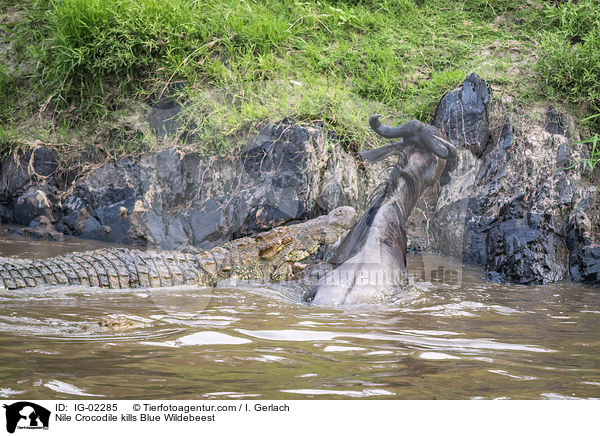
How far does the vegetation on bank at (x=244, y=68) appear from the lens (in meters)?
6.14

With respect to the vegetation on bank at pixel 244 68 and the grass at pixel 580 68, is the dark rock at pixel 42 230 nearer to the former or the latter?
the vegetation on bank at pixel 244 68

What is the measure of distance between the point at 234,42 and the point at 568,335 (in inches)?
204

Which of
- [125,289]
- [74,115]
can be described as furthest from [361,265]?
[74,115]

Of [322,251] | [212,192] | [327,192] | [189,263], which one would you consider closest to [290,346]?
[189,263]

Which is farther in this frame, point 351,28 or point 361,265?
point 351,28

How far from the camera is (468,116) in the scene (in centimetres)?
581

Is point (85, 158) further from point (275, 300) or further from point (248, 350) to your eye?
point (248, 350)

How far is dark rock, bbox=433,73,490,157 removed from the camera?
579cm

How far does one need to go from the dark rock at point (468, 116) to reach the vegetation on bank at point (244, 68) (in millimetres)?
208

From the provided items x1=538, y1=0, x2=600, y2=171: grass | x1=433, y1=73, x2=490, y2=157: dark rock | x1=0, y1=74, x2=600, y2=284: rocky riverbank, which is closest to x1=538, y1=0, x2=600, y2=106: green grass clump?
x1=538, y1=0, x2=600, y2=171: grass

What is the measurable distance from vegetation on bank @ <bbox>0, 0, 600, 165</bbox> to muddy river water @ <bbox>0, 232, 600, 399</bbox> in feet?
8.82

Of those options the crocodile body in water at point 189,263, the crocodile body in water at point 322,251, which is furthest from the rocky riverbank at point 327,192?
the crocodile body in water at point 189,263

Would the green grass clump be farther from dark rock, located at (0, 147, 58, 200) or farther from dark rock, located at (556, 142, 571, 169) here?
dark rock, located at (0, 147, 58, 200)

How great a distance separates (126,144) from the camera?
6.55 m
